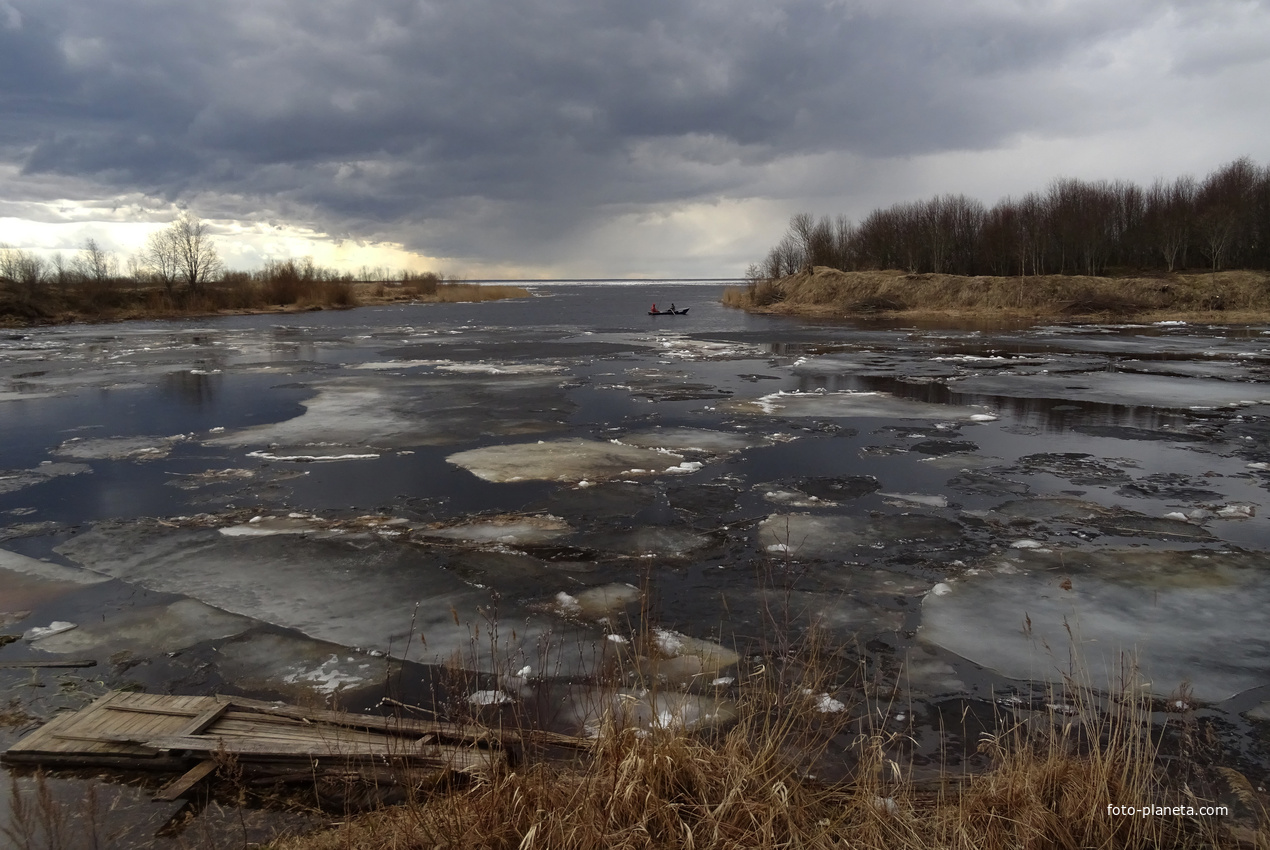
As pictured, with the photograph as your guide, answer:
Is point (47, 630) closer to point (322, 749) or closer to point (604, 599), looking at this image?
point (322, 749)

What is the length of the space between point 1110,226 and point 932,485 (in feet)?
226

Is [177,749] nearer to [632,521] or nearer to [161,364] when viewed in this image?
[632,521]

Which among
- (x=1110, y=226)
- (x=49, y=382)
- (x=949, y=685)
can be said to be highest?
(x=1110, y=226)

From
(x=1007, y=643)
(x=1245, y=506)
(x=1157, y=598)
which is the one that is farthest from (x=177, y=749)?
(x=1245, y=506)

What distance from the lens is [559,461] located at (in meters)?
11.4

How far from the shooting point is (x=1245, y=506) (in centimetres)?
902

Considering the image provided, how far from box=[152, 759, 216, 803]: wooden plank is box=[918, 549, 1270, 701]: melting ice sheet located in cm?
470

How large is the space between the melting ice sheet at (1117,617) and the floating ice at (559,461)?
200 inches

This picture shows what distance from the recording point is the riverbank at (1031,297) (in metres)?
48.5

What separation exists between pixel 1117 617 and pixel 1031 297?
177 ft

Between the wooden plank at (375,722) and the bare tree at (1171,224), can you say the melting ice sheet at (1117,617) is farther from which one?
the bare tree at (1171,224)

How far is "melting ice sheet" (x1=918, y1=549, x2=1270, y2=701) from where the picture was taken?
5.33m

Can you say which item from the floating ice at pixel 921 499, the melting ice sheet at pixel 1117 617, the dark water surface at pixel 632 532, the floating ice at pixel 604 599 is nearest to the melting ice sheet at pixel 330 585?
the dark water surface at pixel 632 532

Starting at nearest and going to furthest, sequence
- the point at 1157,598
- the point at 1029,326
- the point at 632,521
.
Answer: the point at 1157,598
the point at 632,521
the point at 1029,326
